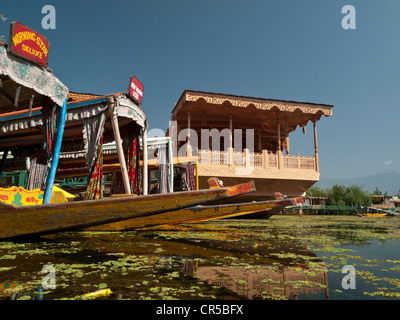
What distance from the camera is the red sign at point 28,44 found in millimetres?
3316

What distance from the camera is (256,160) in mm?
12688

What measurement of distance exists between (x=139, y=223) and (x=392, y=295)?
345 cm

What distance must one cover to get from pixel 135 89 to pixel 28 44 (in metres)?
2.24

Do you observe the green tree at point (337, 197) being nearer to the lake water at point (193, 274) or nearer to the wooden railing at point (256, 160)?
the wooden railing at point (256, 160)

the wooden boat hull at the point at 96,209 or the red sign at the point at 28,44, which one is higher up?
the red sign at the point at 28,44

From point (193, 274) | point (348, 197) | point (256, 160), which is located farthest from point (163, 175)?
point (348, 197)

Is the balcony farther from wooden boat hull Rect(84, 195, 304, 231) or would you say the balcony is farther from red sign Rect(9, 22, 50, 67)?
red sign Rect(9, 22, 50, 67)

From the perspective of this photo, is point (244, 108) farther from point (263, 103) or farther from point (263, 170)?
point (263, 170)

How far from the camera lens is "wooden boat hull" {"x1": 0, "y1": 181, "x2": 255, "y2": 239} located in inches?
118

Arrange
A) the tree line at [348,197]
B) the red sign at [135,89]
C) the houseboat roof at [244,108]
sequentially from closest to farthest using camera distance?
1. the red sign at [135,89]
2. the houseboat roof at [244,108]
3. the tree line at [348,197]

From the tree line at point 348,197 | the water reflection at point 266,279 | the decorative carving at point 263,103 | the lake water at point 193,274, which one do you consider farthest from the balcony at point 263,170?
the tree line at point 348,197

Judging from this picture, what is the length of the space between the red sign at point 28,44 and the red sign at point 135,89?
1.73m
